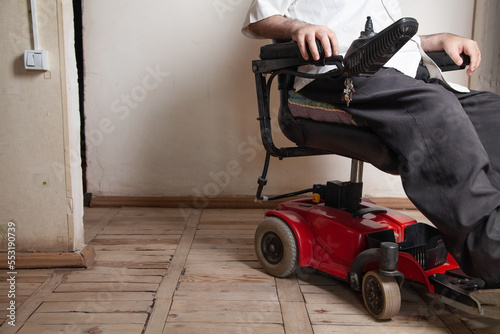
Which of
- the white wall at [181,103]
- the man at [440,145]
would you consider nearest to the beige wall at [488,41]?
the white wall at [181,103]

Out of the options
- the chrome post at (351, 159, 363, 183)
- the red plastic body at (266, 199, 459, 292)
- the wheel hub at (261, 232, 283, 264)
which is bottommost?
the wheel hub at (261, 232, 283, 264)

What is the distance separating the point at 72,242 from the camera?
1.31 meters

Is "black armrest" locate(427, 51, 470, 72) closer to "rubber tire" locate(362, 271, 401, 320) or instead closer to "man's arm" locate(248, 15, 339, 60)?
"man's arm" locate(248, 15, 339, 60)

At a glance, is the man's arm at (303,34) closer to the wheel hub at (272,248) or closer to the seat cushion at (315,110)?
the seat cushion at (315,110)

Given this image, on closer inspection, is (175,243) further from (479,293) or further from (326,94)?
(479,293)

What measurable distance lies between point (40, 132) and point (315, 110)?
0.76 meters

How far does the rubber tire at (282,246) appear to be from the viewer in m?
1.20

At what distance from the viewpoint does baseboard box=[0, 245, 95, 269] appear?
1.28 m

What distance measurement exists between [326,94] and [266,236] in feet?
1.53

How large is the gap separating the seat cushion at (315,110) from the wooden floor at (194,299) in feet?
1.48

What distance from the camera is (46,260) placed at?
1286 millimetres

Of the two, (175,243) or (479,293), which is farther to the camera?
(175,243)

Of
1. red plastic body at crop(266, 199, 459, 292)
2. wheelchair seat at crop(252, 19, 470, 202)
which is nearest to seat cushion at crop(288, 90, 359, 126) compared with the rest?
wheelchair seat at crop(252, 19, 470, 202)

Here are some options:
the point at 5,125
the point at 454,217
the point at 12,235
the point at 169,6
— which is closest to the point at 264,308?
the point at 454,217
